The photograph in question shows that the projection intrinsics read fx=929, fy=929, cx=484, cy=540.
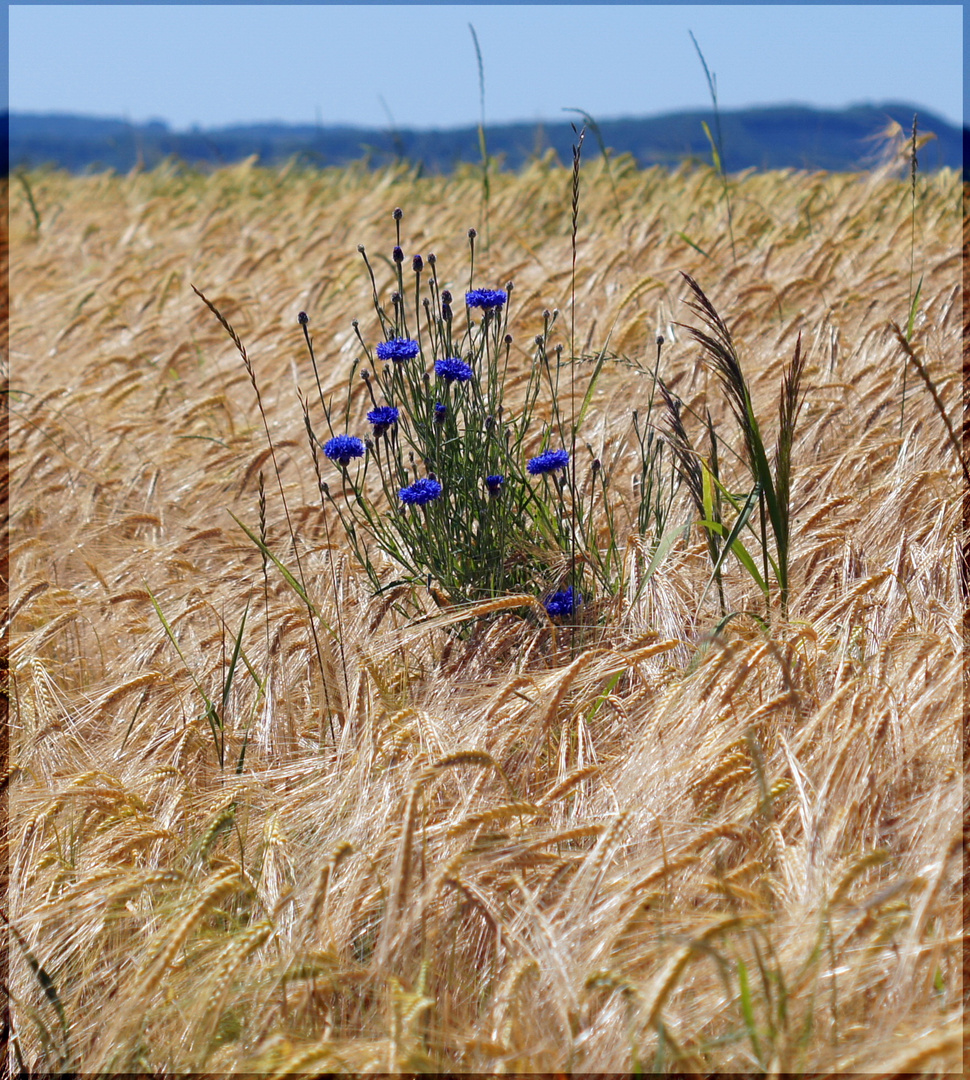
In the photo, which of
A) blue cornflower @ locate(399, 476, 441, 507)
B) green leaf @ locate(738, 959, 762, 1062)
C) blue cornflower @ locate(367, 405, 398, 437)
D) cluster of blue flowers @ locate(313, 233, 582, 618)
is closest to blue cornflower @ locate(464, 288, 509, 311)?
cluster of blue flowers @ locate(313, 233, 582, 618)

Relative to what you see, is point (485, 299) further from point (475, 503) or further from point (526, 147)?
point (526, 147)

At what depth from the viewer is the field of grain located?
3.43 feet

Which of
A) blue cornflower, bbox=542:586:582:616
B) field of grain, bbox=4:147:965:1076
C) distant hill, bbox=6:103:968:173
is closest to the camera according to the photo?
field of grain, bbox=4:147:965:1076

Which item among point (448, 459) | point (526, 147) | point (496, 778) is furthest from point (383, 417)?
point (526, 147)

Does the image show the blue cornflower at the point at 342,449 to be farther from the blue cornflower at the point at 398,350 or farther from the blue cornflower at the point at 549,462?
the blue cornflower at the point at 549,462

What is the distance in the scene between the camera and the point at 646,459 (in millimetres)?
2053

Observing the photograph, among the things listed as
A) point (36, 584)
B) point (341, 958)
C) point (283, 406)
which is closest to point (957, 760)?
point (341, 958)

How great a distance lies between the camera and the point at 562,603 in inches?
73.9

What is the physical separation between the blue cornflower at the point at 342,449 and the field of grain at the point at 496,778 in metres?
0.34

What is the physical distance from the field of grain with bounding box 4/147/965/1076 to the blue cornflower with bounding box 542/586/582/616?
7 centimetres

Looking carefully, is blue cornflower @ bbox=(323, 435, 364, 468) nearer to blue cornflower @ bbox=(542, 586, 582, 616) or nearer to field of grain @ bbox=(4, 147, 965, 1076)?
field of grain @ bbox=(4, 147, 965, 1076)

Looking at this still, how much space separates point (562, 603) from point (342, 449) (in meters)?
0.53

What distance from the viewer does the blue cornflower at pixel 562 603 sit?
1.86m

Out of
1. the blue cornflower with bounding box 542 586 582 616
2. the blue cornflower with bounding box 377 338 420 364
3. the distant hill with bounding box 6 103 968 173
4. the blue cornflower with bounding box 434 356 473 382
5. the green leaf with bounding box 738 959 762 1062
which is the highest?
the distant hill with bounding box 6 103 968 173
